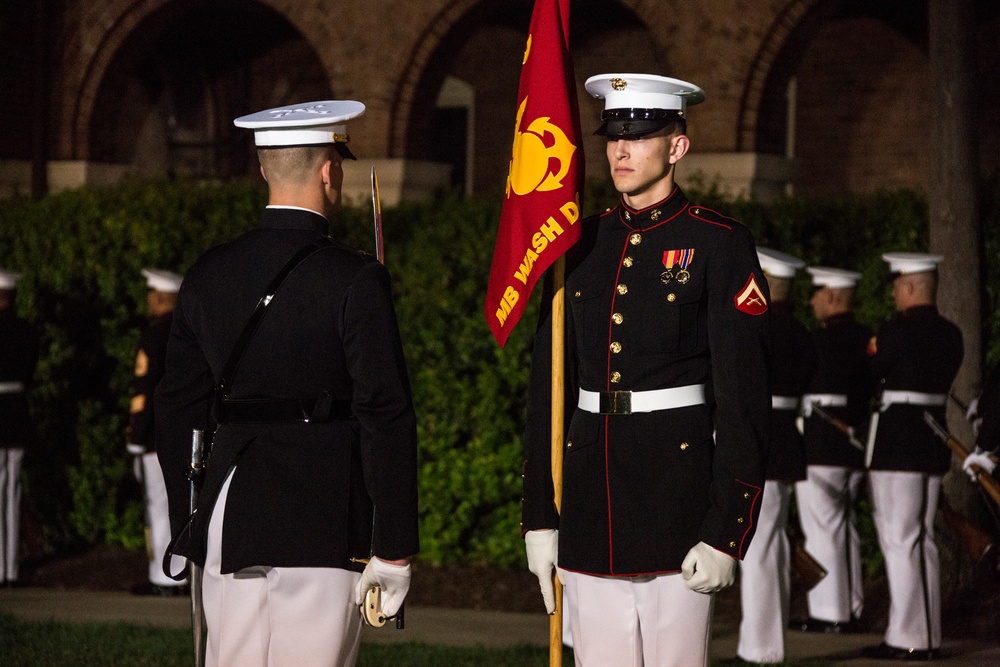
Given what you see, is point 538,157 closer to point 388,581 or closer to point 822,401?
point 388,581

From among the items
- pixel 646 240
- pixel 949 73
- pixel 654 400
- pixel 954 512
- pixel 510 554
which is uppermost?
pixel 949 73

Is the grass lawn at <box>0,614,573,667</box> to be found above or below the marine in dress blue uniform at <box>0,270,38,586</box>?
below

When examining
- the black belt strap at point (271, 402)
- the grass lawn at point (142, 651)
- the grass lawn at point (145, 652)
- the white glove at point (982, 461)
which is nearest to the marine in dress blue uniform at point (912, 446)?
the white glove at point (982, 461)

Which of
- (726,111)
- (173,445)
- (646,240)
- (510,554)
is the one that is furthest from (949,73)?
(173,445)

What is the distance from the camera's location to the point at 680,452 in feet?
12.2

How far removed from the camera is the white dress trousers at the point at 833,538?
812 centimetres

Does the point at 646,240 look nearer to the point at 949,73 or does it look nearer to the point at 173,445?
the point at 173,445

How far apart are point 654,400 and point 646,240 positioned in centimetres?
45

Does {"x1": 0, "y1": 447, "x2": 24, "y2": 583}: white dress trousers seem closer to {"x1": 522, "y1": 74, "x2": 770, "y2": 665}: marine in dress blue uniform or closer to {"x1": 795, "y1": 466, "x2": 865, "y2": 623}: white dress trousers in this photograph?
{"x1": 795, "y1": 466, "x2": 865, "y2": 623}: white dress trousers

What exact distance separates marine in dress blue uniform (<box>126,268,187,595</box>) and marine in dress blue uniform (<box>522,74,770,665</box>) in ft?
18.0

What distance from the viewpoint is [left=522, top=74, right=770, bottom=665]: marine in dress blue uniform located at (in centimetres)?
363

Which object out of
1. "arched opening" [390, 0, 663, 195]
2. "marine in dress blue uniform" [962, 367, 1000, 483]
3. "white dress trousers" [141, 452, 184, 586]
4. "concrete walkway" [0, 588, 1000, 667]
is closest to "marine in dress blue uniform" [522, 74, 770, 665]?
"concrete walkway" [0, 588, 1000, 667]

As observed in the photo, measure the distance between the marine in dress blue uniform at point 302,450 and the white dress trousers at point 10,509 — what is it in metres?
6.37

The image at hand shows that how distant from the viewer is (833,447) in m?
8.24
